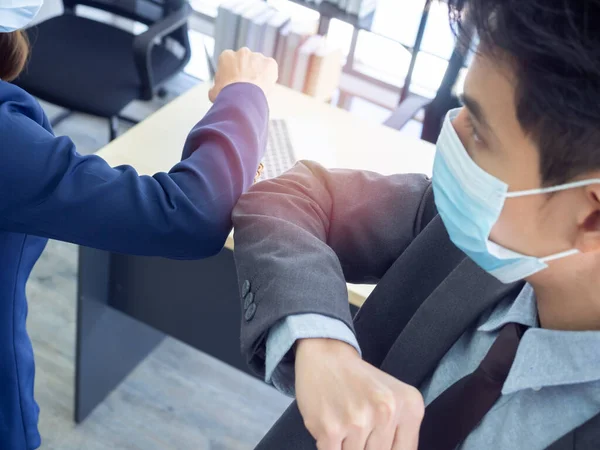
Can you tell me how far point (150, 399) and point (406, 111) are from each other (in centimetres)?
122

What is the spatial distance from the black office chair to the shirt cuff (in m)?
1.70

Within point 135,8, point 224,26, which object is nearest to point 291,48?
point 224,26

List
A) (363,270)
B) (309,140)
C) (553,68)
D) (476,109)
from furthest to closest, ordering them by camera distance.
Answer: (309,140), (363,270), (476,109), (553,68)

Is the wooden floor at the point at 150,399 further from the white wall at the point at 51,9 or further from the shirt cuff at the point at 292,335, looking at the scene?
the white wall at the point at 51,9

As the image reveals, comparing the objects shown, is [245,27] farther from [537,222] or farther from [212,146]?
[537,222]

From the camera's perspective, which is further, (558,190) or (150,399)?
(150,399)

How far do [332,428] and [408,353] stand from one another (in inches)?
8.5

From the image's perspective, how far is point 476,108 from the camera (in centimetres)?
68

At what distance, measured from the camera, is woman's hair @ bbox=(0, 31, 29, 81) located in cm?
102

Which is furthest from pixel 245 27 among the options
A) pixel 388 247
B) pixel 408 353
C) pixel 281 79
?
pixel 408 353

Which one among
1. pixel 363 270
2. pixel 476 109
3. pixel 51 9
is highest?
pixel 476 109

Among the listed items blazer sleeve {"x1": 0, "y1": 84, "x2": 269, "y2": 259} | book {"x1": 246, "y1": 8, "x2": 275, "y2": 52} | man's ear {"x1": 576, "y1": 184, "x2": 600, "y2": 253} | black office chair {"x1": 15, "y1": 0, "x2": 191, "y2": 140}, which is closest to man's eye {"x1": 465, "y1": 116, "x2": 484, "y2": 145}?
man's ear {"x1": 576, "y1": 184, "x2": 600, "y2": 253}

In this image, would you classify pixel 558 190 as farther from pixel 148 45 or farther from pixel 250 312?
pixel 148 45

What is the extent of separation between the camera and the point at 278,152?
156 centimetres
